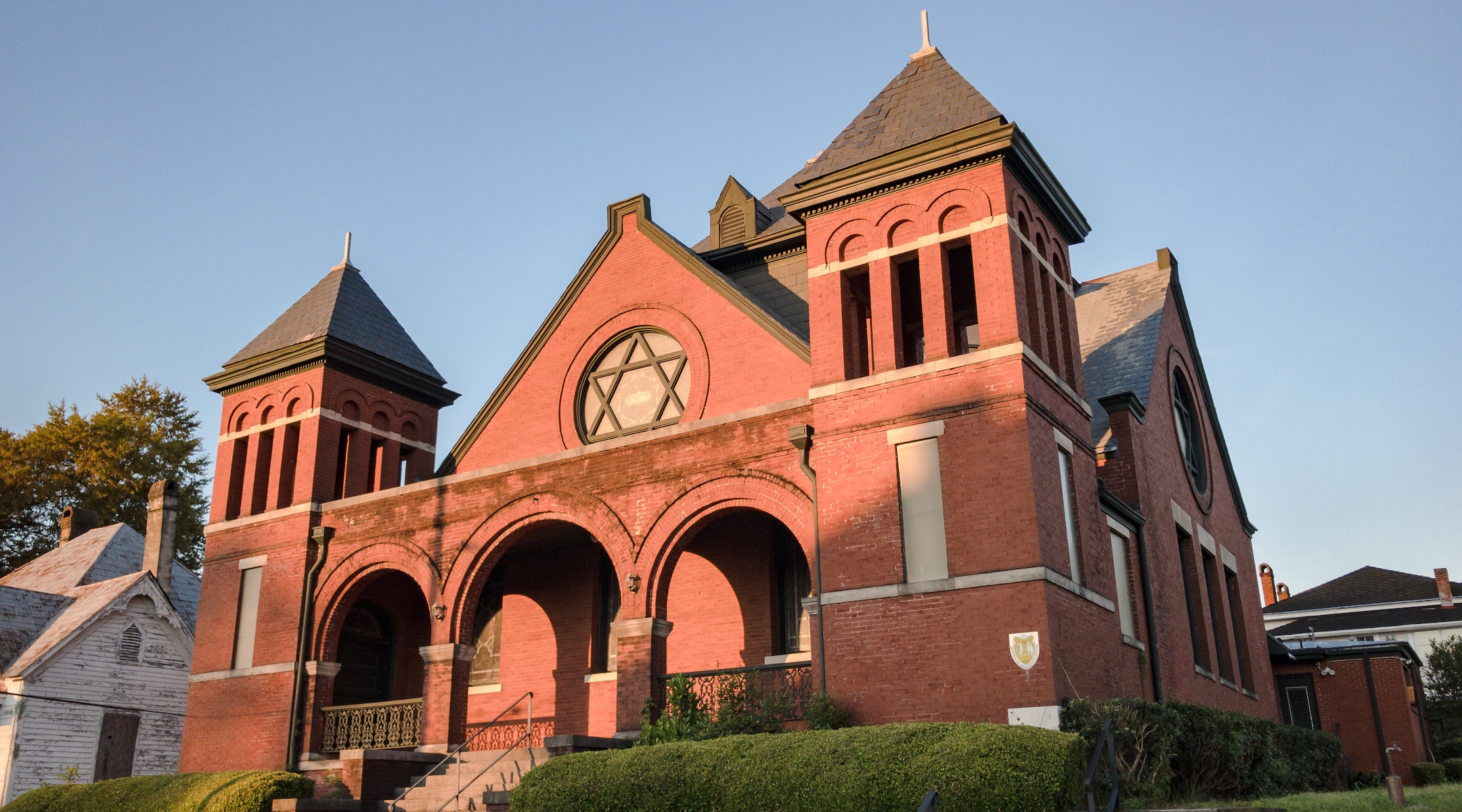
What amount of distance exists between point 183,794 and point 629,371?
932 centimetres

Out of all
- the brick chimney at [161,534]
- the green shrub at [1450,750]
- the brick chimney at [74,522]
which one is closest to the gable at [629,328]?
the brick chimney at [161,534]

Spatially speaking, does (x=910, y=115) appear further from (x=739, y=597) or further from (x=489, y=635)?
(x=489, y=635)

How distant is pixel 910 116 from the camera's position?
16.8 metres

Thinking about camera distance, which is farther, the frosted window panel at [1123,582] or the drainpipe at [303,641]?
the drainpipe at [303,641]

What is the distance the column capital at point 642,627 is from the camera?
1625 centimetres

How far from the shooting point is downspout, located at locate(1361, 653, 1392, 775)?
25.2 m

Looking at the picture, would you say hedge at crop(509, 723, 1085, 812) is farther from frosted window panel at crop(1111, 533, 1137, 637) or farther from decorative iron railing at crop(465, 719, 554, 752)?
frosted window panel at crop(1111, 533, 1137, 637)

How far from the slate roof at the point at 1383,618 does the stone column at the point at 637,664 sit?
1455 inches

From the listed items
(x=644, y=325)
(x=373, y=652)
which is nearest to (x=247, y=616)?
(x=373, y=652)

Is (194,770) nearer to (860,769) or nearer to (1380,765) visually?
(860,769)

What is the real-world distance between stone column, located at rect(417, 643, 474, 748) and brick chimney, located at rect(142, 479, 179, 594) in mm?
18234

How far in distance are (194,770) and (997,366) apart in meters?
15.6

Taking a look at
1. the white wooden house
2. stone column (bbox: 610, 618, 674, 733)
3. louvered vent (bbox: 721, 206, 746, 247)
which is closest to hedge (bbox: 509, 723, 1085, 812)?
stone column (bbox: 610, 618, 674, 733)

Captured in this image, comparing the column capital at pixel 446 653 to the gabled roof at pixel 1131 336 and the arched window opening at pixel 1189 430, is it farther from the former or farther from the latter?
the arched window opening at pixel 1189 430
